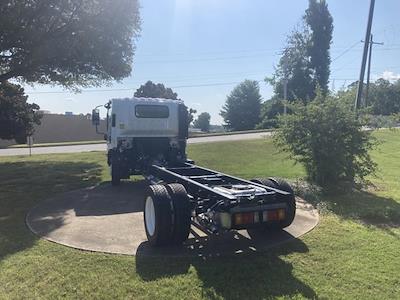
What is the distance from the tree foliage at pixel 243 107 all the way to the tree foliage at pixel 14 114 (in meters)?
48.8

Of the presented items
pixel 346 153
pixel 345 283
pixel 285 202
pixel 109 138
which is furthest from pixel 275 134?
pixel 345 283

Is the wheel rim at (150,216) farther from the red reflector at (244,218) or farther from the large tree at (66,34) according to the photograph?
the large tree at (66,34)

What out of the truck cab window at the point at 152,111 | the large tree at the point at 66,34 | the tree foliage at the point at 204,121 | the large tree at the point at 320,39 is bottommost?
the tree foliage at the point at 204,121

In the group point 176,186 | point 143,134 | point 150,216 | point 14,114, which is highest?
point 14,114

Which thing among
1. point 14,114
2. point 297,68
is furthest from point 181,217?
point 297,68

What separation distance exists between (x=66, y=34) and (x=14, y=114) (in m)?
7.98

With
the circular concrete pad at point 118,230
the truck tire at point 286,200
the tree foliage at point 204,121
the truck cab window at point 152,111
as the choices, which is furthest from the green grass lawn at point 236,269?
the tree foliage at point 204,121

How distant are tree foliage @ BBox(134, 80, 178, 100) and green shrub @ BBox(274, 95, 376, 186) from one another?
51.3 metres

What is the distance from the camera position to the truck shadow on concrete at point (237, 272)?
191 inches

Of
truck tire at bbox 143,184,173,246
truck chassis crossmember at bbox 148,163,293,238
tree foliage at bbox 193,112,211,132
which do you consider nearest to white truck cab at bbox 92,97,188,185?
truck chassis crossmember at bbox 148,163,293,238

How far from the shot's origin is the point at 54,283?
16.8ft

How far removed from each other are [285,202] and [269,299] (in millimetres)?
1682

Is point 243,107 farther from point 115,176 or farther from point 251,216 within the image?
point 251,216

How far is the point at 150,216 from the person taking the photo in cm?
663
